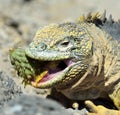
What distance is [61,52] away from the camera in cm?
737

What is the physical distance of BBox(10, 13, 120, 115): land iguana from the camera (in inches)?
288

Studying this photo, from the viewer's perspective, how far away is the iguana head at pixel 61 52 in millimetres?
7273

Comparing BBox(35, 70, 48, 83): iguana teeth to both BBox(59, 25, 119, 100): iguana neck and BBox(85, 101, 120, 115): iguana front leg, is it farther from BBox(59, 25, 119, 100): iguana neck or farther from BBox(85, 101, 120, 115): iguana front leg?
BBox(85, 101, 120, 115): iguana front leg

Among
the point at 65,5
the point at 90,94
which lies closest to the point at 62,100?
the point at 90,94

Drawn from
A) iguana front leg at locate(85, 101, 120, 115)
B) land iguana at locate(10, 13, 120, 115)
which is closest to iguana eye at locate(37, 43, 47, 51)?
land iguana at locate(10, 13, 120, 115)

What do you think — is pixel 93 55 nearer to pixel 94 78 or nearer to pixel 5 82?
pixel 94 78

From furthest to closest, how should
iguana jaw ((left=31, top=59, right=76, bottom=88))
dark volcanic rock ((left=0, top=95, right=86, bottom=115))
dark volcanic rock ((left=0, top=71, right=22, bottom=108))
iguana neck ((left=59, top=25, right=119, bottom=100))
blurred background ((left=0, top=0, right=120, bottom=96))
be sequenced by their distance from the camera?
blurred background ((left=0, top=0, right=120, bottom=96)) < iguana neck ((left=59, top=25, right=119, bottom=100)) < iguana jaw ((left=31, top=59, right=76, bottom=88)) < dark volcanic rock ((left=0, top=71, right=22, bottom=108)) < dark volcanic rock ((left=0, top=95, right=86, bottom=115))

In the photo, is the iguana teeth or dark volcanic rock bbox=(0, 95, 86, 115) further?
the iguana teeth

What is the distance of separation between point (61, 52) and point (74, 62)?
0.76 ft

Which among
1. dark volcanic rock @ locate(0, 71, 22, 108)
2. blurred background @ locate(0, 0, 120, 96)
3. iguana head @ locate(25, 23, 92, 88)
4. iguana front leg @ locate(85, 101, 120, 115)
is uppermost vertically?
iguana head @ locate(25, 23, 92, 88)

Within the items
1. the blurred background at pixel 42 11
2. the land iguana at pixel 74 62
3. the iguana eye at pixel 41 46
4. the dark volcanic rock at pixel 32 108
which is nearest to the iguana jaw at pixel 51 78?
the land iguana at pixel 74 62

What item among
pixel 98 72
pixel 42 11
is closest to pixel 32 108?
pixel 98 72

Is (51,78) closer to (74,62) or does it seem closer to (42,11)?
(74,62)

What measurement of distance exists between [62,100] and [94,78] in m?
0.71
